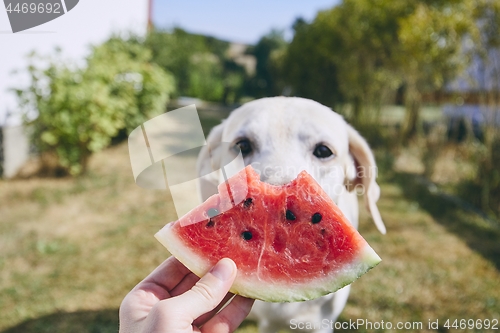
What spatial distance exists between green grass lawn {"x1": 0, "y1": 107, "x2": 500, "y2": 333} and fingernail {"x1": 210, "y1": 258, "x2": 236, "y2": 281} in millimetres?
2446

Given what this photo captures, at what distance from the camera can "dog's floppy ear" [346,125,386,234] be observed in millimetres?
2682

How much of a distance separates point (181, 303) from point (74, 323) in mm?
2826

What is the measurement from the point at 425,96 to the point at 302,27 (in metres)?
7.45

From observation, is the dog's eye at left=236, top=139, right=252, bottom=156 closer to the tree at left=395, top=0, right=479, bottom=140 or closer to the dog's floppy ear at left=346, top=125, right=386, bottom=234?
the dog's floppy ear at left=346, top=125, right=386, bottom=234

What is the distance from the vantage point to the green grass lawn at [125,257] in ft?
12.6

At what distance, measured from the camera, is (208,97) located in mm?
20766

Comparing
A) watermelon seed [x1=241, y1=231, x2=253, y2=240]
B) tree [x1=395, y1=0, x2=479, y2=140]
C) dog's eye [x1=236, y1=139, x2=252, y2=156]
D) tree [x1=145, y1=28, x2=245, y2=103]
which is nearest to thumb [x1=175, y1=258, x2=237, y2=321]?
watermelon seed [x1=241, y1=231, x2=253, y2=240]

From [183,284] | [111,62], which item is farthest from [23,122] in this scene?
[183,284]

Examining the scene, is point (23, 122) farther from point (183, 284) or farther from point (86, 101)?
point (183, 284)

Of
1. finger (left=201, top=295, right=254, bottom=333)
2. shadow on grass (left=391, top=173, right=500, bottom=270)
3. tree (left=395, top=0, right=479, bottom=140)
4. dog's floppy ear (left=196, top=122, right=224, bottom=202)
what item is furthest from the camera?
tree (left=395, top=0, right=479, bottom=140)

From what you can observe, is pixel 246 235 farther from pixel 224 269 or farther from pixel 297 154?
pixel 297 154

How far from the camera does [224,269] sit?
4.85ft

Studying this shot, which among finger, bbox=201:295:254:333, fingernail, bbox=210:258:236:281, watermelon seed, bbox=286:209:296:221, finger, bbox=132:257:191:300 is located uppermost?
watermelon seed, bbox=286:209:296:221

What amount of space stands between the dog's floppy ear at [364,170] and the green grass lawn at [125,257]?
1.59 metres
